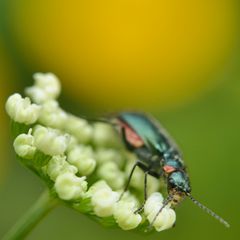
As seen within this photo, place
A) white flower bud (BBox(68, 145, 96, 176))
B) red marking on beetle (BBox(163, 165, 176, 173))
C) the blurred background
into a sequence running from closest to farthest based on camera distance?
white flower bud (BBox(68, 145, 96, 176)) → red marking on beetle (BBox(163, 165, 176, 173)) → the blurred background

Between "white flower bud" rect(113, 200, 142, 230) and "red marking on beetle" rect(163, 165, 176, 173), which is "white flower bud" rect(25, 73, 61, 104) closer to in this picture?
"red marking on beetle" rect(163, 165, 176, 173)

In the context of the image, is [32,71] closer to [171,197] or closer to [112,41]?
[112,41]

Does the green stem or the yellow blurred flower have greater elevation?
the yellow blurred flower

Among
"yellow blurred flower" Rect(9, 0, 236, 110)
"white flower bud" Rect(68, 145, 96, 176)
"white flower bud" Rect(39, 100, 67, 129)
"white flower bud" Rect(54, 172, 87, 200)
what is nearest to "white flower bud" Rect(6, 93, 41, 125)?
"white flower bud" Rect(39, 100, 67, 129)

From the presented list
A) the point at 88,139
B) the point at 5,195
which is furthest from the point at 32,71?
the point at 88,139

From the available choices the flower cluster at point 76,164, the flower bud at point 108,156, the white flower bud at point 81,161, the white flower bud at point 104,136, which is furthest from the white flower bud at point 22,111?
the white flower bud at point 104,136

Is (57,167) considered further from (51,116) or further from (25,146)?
(51,116)
